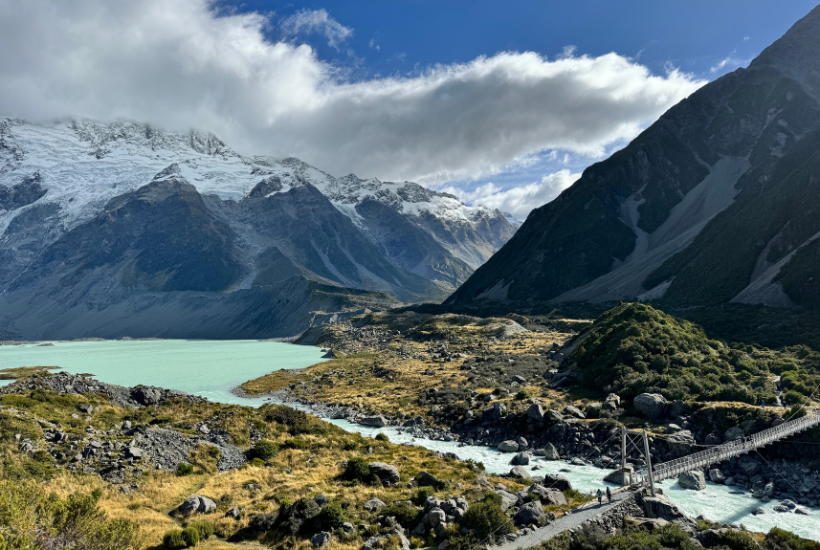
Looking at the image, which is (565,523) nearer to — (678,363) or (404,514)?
(404,514)

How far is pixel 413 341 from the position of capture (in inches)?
5123

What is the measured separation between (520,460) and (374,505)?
1595cm

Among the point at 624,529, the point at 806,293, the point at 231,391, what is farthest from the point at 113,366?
the point at 806,293

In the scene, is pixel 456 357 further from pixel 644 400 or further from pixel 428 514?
pixel 428 514

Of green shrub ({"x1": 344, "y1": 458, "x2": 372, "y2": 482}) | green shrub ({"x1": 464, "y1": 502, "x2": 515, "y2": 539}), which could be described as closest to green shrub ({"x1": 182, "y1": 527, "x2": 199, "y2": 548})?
green shrub ({"x1": 344, "y1": 458, "x2": 372, "y2": 482})

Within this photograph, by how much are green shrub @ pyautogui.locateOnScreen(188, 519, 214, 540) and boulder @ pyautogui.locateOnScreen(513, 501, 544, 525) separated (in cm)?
1440

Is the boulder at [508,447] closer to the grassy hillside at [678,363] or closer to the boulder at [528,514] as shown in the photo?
the grassy hillside at [678,363]

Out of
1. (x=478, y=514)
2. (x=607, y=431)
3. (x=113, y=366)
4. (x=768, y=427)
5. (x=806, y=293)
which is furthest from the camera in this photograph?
(x=113, y=366)

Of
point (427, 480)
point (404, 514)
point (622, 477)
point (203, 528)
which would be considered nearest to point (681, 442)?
point (622, 477)

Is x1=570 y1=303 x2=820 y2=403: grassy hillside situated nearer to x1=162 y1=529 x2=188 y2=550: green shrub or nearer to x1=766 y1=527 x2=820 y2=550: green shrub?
x1=766 y1=527 x2=820 y2=550: green shrub

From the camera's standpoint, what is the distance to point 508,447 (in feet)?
130

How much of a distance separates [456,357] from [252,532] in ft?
241

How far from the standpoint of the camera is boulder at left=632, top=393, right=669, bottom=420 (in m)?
40.4

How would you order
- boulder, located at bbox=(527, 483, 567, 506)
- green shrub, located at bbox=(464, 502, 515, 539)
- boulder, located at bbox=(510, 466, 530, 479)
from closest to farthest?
green shrub, located at bbox=(464, 502, 515, 539) → boulder, located at bbox=(527, 483, 567, 506) → boulder, located at bbox=(510, 466, 530, 479)
